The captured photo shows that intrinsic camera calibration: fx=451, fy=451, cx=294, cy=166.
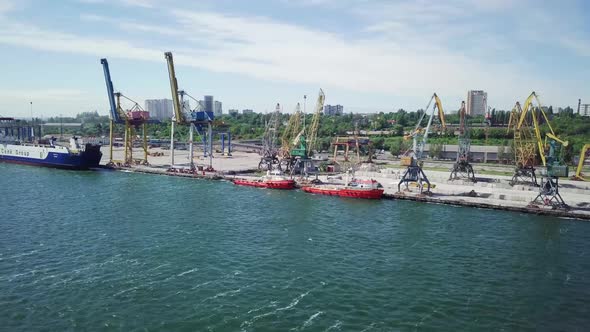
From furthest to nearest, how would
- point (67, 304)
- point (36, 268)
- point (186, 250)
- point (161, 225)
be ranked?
1. point (161, 225)
2. point (186, 250)
3. point (36, 268)
4. point (67, 304)

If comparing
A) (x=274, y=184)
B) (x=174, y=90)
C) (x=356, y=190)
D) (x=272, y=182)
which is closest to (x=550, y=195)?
(x=356, y=190)

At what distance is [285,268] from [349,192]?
90.8ft

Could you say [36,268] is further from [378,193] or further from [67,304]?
[378,193]

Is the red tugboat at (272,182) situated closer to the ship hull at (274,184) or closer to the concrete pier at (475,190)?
the ship hull at (274,184)

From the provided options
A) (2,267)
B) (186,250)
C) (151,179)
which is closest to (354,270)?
(186,250)

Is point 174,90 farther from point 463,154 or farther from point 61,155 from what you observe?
point 463,154

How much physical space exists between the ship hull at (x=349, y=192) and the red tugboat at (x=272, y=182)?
3499 mm

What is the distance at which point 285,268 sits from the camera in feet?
98.4

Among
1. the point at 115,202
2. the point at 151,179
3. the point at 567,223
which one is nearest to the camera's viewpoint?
the point at 567,223

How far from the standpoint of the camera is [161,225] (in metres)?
40.4

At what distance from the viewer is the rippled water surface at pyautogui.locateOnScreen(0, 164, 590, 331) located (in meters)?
23.0

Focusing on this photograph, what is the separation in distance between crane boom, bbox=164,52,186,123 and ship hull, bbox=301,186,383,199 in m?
30.7

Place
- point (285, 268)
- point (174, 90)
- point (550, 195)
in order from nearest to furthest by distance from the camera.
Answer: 1. point (285, 268)
2. point (550, 195)
3. point (174, 90)

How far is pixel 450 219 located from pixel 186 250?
26.2m
